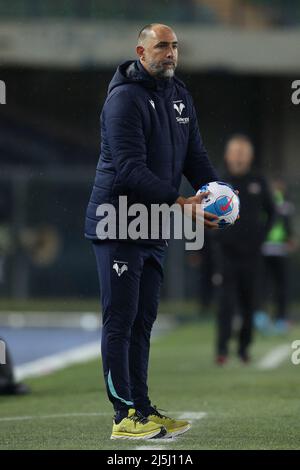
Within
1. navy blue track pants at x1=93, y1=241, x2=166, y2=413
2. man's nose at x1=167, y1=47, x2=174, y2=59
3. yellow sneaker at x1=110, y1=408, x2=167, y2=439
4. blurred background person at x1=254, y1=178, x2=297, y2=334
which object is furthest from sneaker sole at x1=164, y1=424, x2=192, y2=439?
blurred background person at x1=254, y1=178, x2=297, y2=334

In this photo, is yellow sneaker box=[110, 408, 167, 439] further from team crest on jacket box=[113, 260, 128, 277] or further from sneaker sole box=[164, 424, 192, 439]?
team crest on jacket box=[113, 260, 128, 277]

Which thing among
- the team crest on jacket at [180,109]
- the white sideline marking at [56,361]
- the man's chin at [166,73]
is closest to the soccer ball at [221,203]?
the team crest on jacket at [180,109]

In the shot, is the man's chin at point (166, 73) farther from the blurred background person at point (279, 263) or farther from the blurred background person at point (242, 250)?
the blurred background person at point (279, 263)

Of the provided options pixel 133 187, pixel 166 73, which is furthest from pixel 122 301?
pixel 166 73

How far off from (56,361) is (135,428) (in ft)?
26.0

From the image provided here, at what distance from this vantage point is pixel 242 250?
48.8 ft

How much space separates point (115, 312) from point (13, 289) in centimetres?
1832

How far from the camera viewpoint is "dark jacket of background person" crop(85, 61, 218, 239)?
768 centimetres

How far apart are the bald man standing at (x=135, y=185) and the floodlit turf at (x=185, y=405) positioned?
359 millimetres

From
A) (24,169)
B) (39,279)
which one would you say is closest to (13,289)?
(39,279)

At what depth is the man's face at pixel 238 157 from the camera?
573 inches

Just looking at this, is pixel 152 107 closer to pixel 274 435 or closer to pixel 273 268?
pixel 274 435

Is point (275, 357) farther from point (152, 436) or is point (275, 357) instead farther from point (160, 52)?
point (160, 52)

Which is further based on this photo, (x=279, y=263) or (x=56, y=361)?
(x=279, y=263)
